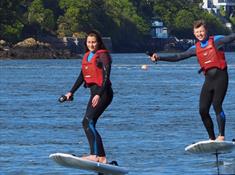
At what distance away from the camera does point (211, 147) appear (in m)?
18.6

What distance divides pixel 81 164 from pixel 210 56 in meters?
3.03

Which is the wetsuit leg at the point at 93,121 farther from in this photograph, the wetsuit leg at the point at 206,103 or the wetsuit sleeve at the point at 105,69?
the wetsuit leg at the point at 206,103

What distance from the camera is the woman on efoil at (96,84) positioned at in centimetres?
1798

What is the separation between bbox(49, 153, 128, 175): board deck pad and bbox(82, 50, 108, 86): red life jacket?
121 cm

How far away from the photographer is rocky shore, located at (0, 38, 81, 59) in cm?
13859

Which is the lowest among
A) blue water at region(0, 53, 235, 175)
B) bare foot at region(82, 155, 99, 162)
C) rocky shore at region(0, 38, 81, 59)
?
rocky shore at region(0, 38, 81, 59)

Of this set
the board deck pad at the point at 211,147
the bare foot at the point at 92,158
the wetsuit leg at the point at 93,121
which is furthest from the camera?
the board deck pad at the point at 211,147

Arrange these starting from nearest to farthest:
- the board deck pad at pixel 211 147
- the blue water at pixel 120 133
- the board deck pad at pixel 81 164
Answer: the board deck pad at pixel 81 164 < the board deck pad at pixel 211 147 < the blue water at pixel 120 133

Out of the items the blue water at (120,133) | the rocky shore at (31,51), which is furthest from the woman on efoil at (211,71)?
the rocky shore at (31,51)

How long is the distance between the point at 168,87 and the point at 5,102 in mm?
15775

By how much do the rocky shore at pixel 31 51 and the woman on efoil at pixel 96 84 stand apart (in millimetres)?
117147

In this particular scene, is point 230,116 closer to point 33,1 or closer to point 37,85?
point 37,85

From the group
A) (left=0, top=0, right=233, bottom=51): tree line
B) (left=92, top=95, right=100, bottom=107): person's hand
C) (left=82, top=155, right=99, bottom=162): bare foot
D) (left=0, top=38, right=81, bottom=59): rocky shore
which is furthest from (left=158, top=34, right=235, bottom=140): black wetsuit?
(left=0, top=0, right=233, bottom=51): tree line

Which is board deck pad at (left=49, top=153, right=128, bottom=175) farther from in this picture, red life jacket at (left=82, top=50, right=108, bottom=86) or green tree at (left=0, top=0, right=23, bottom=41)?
green tree at (left=0, top=0, right=23, bottom=41)
